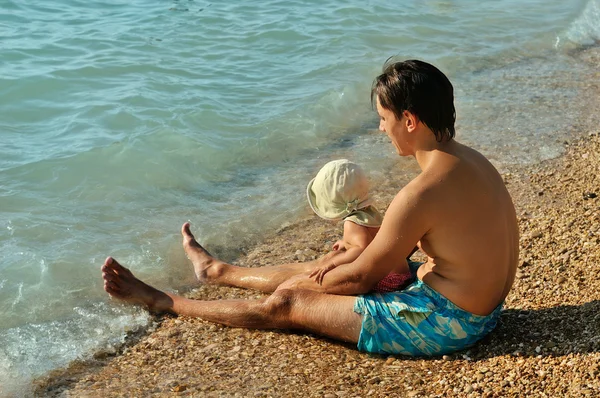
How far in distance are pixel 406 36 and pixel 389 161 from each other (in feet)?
17.8

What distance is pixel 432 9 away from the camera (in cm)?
1444

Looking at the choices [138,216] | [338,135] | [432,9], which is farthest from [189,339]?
[432,9]

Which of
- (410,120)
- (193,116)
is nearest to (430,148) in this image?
(410,120)

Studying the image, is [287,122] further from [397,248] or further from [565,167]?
[397,248]

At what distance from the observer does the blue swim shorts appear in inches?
161

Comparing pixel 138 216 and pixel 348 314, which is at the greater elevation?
pixel 348 314

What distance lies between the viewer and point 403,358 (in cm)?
420

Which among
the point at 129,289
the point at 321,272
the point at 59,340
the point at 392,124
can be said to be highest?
the point at 392,124

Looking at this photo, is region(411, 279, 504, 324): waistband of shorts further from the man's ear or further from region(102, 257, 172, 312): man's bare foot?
region(102, 257, 172, 312): man's bare foot

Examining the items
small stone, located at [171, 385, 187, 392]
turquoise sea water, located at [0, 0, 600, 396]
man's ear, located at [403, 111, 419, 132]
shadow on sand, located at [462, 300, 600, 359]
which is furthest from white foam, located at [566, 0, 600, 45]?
small stone, located at [171, 385, 187, 392]

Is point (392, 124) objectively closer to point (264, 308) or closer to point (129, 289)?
point (264, 308)

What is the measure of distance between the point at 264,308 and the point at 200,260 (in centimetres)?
123

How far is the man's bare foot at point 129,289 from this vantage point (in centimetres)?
516

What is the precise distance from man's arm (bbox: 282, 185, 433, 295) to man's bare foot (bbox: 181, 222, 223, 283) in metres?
1.56
